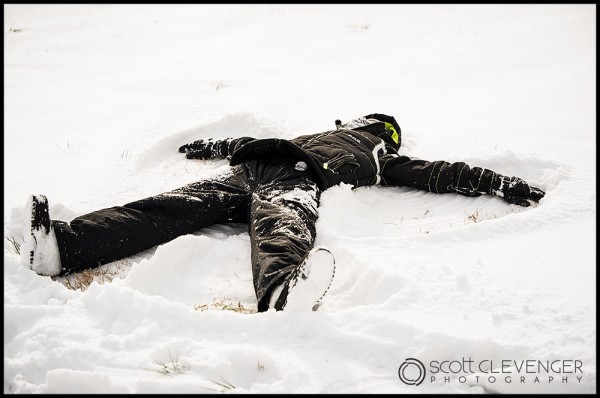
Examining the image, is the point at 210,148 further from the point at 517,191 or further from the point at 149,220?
the point at 517,191

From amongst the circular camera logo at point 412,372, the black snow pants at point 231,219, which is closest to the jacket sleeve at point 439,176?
the black snow pants at point 231,219

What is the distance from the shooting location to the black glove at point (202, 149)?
3938 millimetres

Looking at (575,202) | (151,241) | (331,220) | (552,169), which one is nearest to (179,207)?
(151,241)

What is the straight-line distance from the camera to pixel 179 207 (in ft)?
9.18

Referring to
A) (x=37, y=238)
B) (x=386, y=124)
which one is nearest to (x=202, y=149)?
(x=386, y=124)

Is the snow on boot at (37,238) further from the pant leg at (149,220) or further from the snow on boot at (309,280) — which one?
the snow on boot at (309,280)

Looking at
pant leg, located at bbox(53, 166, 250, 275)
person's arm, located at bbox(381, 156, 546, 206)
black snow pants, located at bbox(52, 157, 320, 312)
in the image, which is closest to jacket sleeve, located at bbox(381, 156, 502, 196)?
person's arm, located at bbox(381, 156, 546, 206)

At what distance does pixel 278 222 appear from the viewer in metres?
2.65

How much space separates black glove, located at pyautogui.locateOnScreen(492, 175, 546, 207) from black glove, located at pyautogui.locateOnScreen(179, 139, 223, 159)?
2088 mm

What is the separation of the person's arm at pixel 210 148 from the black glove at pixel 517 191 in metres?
1.90

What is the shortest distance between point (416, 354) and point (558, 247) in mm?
1213

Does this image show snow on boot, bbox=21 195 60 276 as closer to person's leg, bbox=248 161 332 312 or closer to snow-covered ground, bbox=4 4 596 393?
snow-covered ground, bbox=4 4 596 393

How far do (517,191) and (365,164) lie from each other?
1.01m

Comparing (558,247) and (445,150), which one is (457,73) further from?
(558,247)
